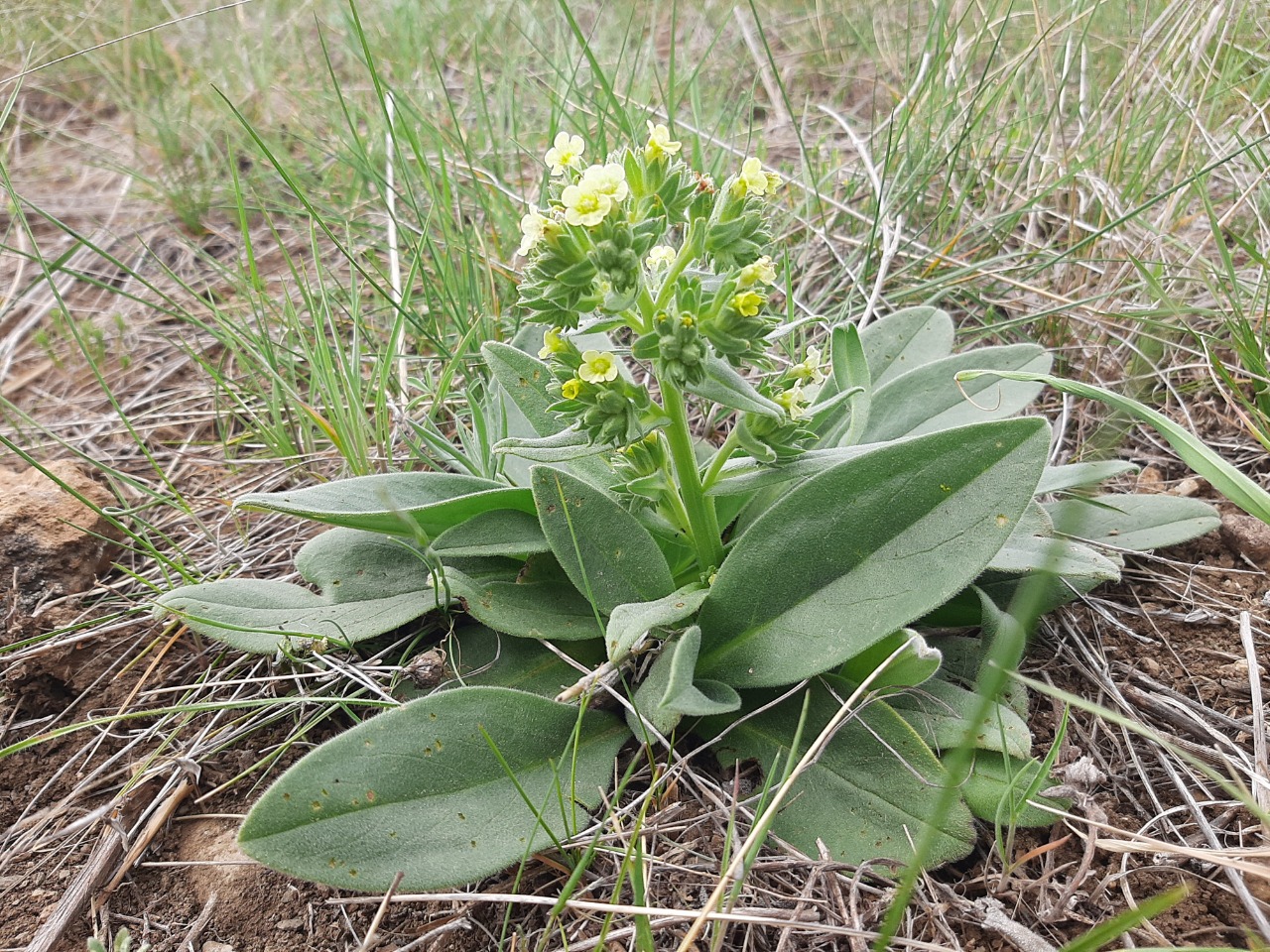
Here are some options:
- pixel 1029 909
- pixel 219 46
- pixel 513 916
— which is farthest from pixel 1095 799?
pixel 219 46

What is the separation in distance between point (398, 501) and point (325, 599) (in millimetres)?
301

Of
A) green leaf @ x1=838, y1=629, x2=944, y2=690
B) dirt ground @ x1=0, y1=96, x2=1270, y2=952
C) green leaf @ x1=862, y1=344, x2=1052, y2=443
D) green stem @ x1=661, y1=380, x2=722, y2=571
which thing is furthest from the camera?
green leaf @ x1=862, y1=344, x2=1052, y2=443

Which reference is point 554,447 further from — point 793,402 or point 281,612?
point 281,612

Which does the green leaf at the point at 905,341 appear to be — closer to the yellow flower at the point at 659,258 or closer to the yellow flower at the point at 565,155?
the yellow flower at the point at 659,258

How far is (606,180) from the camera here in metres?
1.81

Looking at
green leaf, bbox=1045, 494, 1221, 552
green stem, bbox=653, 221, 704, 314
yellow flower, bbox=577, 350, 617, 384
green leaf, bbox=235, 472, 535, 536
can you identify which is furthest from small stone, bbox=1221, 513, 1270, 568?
green leaf, bbox=235, 472, 535, 536

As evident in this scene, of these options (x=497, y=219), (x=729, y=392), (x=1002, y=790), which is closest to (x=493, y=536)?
(x=729, y=392)

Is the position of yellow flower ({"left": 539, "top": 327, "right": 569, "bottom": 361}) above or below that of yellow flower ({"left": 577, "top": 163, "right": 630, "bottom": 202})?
below

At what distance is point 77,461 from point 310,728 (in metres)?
1.47

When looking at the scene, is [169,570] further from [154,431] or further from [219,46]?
[219,46]

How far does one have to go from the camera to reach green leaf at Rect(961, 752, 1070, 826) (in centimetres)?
175

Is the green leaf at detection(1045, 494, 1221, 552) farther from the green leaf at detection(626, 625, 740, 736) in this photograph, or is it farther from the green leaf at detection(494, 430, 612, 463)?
the green leaf at detection(494, 430, 612, 463)

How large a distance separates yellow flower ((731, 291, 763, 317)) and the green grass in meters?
0.54

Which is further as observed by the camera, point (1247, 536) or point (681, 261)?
point (1247, 536)
